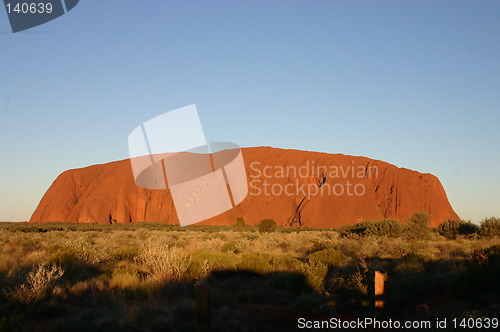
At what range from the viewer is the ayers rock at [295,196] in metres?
53.6

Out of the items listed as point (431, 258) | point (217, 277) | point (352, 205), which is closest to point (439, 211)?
point (352, 205)

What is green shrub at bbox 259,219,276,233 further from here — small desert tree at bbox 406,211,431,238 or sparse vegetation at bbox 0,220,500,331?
sparse vegetation at bbox 0,220,500,331

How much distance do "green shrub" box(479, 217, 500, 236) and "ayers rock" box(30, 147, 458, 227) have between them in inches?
1233

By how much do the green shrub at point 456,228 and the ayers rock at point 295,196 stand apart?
94.1 ft

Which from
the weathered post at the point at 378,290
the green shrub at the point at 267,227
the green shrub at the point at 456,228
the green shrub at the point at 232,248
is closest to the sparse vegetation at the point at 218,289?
the weathered post at the point at 378,290

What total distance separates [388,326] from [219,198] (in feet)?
166

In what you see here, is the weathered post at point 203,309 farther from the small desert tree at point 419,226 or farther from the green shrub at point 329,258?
the small desert tree at point 419,226

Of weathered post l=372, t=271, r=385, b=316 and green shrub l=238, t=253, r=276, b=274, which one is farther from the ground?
weathered post l=372, t=271, r=385, b=316

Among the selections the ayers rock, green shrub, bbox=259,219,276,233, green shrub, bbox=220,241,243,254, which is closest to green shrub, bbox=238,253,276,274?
green shrub, bbox=220,241,243,254

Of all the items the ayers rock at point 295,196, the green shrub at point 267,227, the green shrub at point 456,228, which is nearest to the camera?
the green shrub at point 456,228

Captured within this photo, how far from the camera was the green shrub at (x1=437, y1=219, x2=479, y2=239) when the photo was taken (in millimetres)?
20547

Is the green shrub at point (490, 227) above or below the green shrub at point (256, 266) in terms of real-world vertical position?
below

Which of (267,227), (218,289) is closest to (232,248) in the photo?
(218,289)

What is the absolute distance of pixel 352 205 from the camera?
53094 millimetres
